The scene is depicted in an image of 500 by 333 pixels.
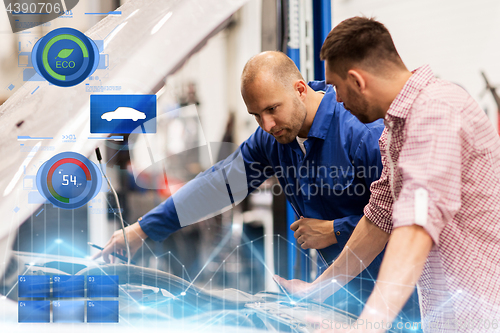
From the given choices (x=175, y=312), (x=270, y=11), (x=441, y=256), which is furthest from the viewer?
(x=270, y=11)

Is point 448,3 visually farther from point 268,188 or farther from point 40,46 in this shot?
point 40,46

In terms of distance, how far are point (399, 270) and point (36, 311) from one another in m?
1.17

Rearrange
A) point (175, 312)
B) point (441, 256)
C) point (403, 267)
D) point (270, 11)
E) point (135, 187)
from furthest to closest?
point (270, 11)
point (135, 187)
point (175, 312)
point (441, 256)
point (403, 267)

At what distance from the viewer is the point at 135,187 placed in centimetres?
138

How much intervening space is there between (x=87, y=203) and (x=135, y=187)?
0.56ft

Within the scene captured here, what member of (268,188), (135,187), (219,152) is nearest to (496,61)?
(268,188)

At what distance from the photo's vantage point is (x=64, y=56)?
1.29 m

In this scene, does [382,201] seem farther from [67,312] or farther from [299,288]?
[67,312]

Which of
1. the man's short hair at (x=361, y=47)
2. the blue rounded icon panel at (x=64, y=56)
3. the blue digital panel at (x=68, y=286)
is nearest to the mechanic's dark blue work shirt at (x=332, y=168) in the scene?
the blue digital panel at (x=68, y=286)

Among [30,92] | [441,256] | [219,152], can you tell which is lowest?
[441,256]

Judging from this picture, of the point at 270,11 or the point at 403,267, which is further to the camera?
the point at 270,11

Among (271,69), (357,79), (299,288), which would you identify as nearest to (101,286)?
(299,288)

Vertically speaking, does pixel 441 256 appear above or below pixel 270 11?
below

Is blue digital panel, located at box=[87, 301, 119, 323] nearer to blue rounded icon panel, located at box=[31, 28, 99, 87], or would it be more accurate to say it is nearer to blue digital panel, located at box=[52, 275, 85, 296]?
blue digital panel, located at box=[52, 275, 85, 296]
